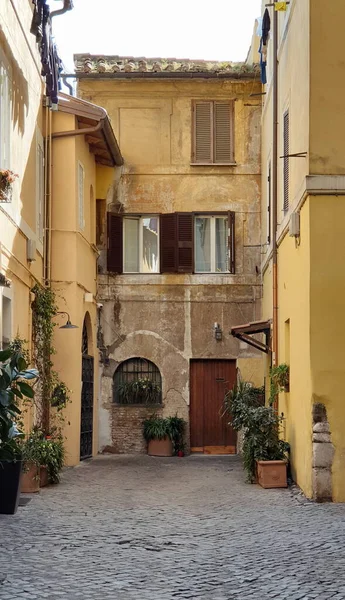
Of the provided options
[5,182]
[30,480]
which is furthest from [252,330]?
[5,182]

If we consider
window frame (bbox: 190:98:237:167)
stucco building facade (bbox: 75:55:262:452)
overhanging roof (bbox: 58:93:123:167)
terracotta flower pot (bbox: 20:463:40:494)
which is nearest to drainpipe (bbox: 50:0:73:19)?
overhanging roof (bbox: 58:93:123:167)

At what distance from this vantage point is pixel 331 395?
12.6m

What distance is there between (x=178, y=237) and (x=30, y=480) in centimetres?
876

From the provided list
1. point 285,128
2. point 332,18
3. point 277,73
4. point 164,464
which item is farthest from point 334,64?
point 164,464

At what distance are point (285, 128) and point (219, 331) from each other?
238 inches

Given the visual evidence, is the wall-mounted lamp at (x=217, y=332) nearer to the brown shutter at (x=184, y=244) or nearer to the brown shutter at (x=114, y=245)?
the brown shutter at (x=184, y=244)

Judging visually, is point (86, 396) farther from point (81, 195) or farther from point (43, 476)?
point (43, 476)

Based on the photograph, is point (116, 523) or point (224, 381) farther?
point (224, 381)

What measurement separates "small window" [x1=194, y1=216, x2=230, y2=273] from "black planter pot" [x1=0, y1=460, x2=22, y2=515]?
1044 cm

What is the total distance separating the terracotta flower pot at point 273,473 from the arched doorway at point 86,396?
227 inches

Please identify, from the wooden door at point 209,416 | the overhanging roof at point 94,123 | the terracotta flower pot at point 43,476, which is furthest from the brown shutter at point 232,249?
the terracotta flower pot at point 43,476

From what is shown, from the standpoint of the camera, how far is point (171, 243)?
68.9 feet

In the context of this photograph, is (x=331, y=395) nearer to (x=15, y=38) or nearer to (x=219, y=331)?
(x=15, y=38)

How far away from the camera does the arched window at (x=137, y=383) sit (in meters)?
20.7
